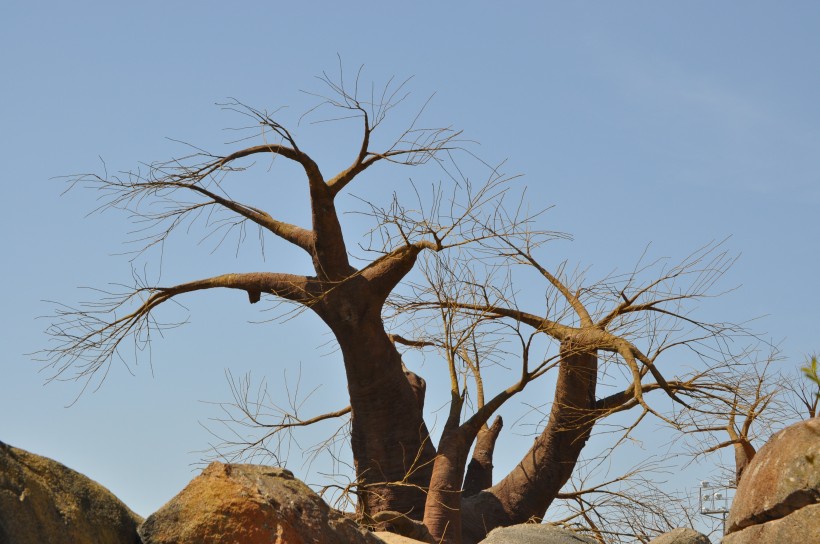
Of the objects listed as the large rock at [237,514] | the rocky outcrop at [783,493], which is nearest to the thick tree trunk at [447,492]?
the rocky outcrop at [783,493]

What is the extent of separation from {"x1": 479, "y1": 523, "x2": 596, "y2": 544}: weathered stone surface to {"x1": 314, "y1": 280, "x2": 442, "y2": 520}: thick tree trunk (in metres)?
2.48

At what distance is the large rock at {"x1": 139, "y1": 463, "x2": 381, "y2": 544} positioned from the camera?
426 cm

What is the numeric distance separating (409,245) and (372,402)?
4.86ft

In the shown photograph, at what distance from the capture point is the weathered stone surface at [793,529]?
18.0 feet

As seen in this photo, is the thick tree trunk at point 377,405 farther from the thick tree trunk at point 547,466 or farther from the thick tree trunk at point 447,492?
the thick tree trunk at point 547,466

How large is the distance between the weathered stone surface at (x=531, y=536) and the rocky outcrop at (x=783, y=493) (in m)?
0.95

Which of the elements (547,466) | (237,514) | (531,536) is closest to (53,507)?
(237,514)

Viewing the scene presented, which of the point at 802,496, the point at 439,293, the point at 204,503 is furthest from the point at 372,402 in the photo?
the point at 204,503

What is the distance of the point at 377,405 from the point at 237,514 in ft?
16.0

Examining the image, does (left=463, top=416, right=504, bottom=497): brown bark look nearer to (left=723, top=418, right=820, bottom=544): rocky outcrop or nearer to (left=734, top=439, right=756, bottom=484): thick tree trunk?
(left=734, top=439, right=756, bottom=484): thick tree trunk

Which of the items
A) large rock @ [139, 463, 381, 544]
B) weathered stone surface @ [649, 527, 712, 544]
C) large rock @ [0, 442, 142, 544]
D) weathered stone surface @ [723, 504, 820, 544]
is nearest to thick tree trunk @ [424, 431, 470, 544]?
weathered stone surface @ [649, 527, 712, 544]

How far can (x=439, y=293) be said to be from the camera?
919 cm

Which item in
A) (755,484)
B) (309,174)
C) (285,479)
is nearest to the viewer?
(285,479)

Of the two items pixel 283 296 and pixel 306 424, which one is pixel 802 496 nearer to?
pixel 283 296
